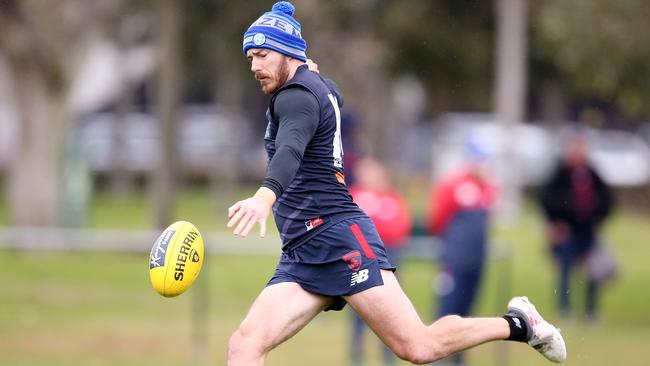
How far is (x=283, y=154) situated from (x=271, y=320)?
1036 millimetres

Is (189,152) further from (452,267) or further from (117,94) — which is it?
(452,267)

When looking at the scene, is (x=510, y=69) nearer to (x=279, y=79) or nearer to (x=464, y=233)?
(x=464, y=233)

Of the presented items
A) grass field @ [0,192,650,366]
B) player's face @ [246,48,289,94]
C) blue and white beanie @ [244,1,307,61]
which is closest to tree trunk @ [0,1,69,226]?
grass field @ [0,192,650,366]

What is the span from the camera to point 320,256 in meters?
7.76

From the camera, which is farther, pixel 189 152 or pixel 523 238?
pixel 189 152

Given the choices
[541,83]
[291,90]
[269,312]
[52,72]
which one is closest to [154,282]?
[269,312]

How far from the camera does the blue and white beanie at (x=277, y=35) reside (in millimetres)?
7711

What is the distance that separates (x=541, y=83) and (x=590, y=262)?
16.3m

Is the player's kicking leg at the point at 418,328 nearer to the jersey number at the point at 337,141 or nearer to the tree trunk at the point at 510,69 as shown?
the jersey number at the point at 337,141

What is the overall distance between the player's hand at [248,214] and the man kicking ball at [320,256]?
0.74 meters

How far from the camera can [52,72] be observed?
80.5 feet

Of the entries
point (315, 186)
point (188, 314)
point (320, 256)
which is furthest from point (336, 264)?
point (188, 314)

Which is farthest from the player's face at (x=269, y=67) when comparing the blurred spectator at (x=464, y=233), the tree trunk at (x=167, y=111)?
the tree trunk at (x=167, y=111)

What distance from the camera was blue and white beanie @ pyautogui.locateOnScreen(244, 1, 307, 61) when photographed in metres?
7.71
